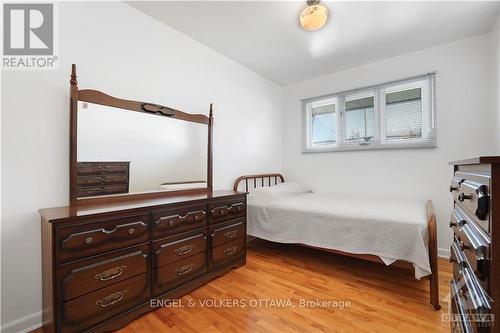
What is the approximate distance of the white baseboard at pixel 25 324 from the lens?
139 cm

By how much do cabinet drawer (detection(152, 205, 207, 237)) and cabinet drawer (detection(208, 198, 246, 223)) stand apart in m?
0.09

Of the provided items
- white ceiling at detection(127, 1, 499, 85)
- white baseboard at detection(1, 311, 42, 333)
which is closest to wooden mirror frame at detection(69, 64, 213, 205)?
white baseboard at detection(1, 311, 42, 333)

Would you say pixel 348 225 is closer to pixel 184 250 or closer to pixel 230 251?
pixel 230 251

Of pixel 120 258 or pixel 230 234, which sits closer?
pixel 120 258

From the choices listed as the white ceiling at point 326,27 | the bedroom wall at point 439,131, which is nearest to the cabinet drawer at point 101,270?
the white ceiling at point 326,27

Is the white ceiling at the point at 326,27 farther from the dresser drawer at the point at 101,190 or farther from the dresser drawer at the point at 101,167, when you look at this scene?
the dresser drawer at the point at 101,190

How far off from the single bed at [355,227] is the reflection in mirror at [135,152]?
0.79 meters

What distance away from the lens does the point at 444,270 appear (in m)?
2.22

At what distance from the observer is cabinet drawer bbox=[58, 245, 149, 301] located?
1232 millimetres

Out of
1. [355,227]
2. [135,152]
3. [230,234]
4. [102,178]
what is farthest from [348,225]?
[102,178]

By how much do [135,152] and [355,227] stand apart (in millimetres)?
2070

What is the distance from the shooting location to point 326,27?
7.36ft

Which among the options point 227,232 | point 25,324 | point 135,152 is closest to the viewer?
point 25,324

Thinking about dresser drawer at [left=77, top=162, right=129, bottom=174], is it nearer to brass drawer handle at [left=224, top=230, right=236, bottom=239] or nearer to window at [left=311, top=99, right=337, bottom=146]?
brass drawer handle at [left=224, top=230, right=236, bottom=239]
